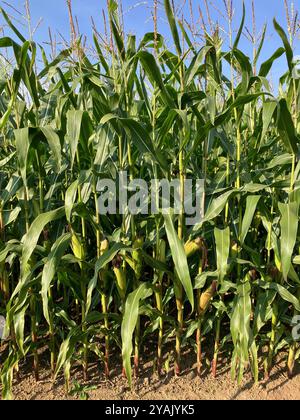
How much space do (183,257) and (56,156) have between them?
2.59ft

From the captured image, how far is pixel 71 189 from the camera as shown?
6.13 ft

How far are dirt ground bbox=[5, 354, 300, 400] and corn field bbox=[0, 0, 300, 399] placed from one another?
7 cm

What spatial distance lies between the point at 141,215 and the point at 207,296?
617 millimetres

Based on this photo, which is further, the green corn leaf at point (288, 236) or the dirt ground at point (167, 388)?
the dirt ground at point (167, 388)

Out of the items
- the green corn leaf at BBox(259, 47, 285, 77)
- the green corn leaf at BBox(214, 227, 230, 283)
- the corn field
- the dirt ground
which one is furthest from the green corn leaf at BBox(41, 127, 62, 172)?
the dirt ground

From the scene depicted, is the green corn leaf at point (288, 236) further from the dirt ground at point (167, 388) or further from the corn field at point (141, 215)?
the dirt ground at point (167, 388)

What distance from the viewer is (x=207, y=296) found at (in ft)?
6.89

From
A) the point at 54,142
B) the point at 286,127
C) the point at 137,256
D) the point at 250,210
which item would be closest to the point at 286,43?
the point at 286,127

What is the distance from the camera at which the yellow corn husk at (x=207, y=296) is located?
209 cm

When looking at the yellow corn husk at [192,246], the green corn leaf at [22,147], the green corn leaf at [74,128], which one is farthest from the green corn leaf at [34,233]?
the yellow corn husk at [192,246]

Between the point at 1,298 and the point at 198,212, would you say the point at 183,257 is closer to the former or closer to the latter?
the point at 198,212

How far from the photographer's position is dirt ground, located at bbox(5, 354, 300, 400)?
218cm

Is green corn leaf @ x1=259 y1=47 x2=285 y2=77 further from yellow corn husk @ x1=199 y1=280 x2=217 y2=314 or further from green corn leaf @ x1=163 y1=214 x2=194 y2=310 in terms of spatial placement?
yellow corn husk @ x1=199 y1=280 x2=217 y2=314

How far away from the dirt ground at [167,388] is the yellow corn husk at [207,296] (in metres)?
0.49
